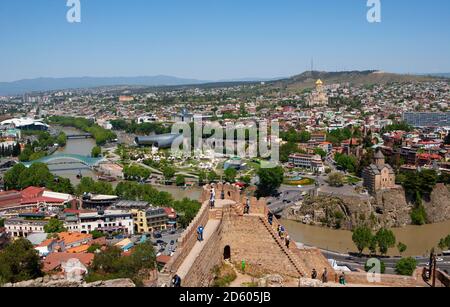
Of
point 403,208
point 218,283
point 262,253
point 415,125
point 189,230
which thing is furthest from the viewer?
point 415,125

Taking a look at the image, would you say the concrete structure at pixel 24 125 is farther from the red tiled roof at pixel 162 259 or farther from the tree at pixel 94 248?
the red tiled roof at pixel 162 259

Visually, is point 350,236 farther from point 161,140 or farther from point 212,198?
point 161,140

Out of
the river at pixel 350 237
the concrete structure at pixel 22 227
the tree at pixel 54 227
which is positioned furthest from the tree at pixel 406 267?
the concrete structure at pixel 22 227

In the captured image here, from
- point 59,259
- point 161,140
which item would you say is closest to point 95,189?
point 59,259

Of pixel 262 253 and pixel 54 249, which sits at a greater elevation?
pixel 262 253

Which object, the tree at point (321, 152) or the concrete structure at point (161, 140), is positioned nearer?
the tree at point (321, 152)

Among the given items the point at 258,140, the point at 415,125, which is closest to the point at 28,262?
the point at 258,140

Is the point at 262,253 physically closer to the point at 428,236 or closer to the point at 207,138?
the point at 428,236
